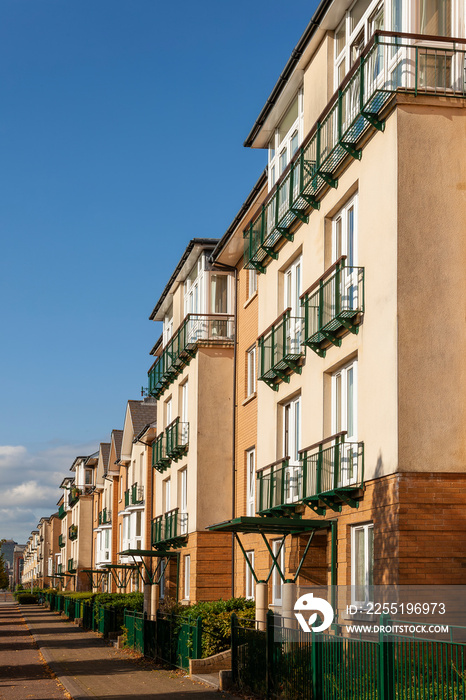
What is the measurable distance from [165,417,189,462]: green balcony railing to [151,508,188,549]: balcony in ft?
5.64

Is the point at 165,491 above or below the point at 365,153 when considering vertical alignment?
below

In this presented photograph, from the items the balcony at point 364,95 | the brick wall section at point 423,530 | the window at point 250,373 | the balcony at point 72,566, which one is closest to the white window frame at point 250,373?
the window at point 250,373

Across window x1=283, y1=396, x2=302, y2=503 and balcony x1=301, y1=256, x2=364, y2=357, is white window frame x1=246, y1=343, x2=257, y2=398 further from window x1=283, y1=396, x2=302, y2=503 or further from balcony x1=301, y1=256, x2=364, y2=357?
balcony x1=301, y1=256, x2=364, y2=357

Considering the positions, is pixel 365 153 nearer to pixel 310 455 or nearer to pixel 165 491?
pixel 310 455

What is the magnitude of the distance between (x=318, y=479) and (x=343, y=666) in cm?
519

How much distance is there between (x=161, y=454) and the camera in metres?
32.2

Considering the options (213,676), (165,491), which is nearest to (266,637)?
(213,676)

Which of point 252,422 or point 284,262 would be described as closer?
point 284,262

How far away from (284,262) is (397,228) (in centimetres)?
639

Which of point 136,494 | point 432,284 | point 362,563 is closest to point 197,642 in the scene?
point 362,563

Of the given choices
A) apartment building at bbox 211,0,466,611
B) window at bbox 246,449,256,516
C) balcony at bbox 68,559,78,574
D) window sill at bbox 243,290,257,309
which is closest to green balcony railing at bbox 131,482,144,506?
window at bbox 246,449,256,516

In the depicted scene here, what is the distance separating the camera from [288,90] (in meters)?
20.0

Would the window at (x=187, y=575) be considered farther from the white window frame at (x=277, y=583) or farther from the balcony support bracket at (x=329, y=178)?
the balcony support bracket at (x=329, y=178)

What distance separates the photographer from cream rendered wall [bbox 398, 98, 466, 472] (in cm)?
1376
